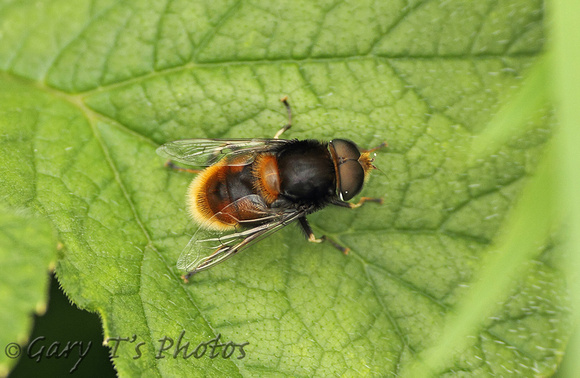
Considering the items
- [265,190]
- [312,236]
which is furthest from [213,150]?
[312,236]

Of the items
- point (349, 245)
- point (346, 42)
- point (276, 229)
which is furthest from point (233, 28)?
point (349, 245)

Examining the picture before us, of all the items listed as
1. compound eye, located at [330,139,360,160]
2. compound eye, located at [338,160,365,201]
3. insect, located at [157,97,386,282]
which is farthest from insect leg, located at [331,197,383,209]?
compound eye, located at [330,139,360,160]

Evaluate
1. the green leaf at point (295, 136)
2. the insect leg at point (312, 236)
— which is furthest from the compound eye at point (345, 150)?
the insect leg at point (312, 236)

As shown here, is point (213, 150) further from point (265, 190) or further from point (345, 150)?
point (345, 150)

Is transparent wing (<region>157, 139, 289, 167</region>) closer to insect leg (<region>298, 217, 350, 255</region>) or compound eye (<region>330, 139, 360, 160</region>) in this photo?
compound eye (<region>330, 139, 360, 160</region>)

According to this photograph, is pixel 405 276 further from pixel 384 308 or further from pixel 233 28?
pixel 233 28

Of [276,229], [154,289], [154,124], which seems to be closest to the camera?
[154,289]

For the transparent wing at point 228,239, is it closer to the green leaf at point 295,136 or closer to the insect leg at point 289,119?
the green leaf at point 295,136
